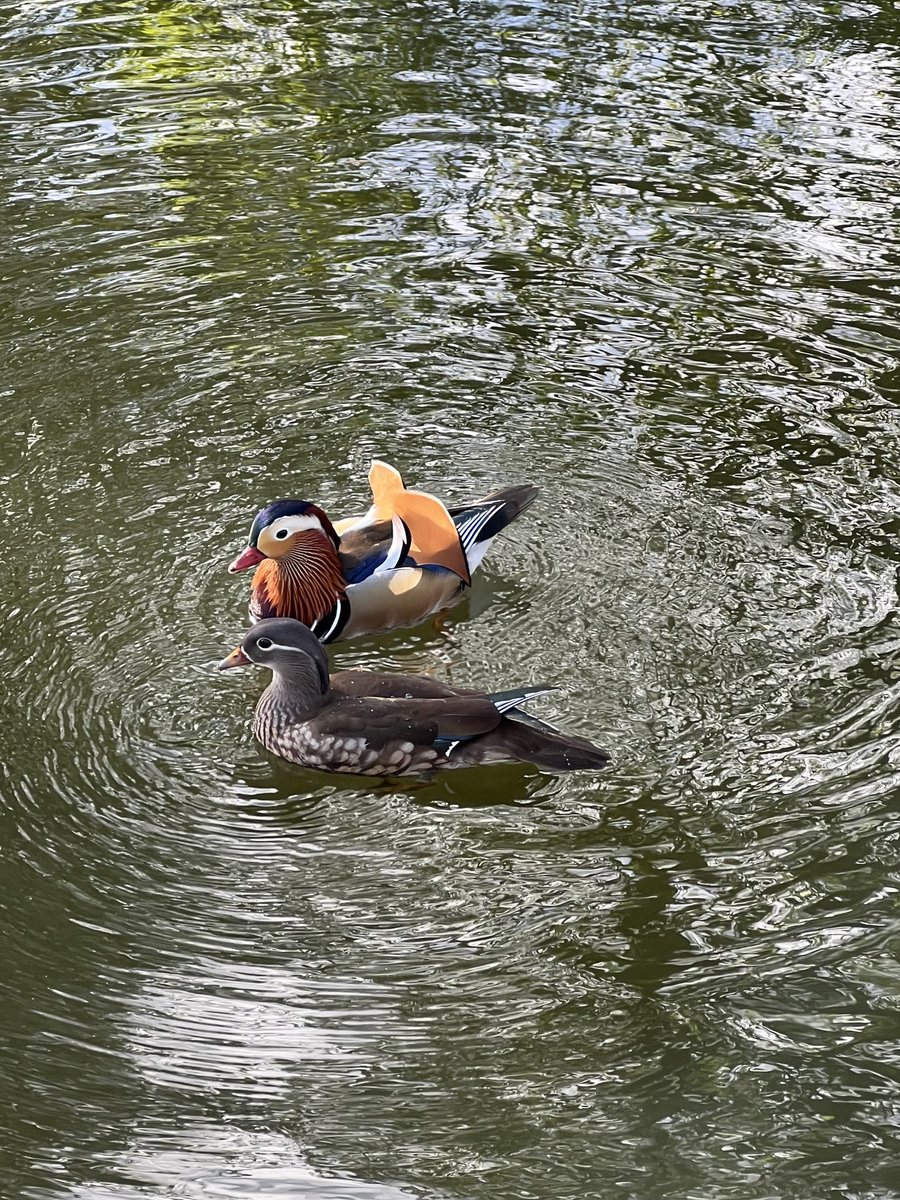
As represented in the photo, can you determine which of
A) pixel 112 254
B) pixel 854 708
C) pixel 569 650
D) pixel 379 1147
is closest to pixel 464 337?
pixel 112 254

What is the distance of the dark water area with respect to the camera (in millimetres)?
4613

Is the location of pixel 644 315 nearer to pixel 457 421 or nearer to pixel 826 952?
pixel 457 421

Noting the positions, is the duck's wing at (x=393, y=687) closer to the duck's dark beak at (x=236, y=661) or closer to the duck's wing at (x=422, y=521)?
the duck's dark beak at (x=236, y=661)

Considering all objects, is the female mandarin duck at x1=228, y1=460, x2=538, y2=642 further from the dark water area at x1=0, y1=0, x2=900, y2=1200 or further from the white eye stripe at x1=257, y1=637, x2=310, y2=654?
the white eye stripe at x1=257, y1=637, x2=310, y2=654

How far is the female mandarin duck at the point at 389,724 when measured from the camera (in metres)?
5.93

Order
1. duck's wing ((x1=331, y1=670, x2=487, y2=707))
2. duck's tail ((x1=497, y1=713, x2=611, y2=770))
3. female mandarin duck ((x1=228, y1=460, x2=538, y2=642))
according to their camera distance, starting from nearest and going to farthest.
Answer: duck's tail ((x1=497, y1=713, x2=611, y2=770))
duck's wing ((x1=331, y1=670, x2=487, y2=707))
female mandarin duck ((x1=228, y1=460, x2=538, y2=642))

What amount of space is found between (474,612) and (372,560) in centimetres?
49

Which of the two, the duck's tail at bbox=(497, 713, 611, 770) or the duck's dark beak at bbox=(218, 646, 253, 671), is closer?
the duck's tail at bbox=(497, 713, 611, 770)

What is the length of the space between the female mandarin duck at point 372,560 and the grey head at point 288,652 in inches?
20.1

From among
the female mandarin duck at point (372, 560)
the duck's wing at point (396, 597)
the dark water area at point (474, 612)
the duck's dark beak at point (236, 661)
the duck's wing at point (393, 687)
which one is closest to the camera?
the dark water area at point (474, 612)

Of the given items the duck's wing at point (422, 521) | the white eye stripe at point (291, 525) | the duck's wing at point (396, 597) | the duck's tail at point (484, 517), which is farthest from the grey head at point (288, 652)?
the duck's tail at point (484, 517)

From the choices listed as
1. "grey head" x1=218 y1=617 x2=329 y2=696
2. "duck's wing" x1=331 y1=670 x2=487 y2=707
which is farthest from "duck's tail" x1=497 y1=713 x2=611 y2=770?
"grey head" x1=218 y1=617 x2=329 y2=696

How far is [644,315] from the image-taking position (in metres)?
9.09

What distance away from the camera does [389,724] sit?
19.6 feet
